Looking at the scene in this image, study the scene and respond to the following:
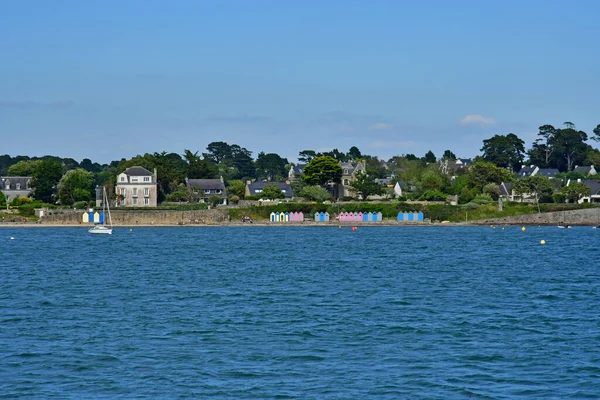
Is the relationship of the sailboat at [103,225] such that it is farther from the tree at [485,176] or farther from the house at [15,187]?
the tree at [485,176]

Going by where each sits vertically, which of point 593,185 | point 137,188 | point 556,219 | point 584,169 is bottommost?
point 556,219

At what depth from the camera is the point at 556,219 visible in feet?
374

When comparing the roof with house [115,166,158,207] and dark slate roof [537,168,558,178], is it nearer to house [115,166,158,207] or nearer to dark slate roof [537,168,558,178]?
dark slate roof [537,168,558,178]

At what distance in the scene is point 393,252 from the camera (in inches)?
2591

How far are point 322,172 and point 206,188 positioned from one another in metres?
17.6

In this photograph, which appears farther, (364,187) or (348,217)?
(364,187)

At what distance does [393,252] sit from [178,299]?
31566 mm

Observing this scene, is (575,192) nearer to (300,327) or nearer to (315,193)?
(315,193)

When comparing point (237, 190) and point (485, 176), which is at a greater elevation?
point (485, 176)

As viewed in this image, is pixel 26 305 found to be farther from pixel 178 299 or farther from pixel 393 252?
pixel 393 252

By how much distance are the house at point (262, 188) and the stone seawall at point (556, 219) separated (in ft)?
110

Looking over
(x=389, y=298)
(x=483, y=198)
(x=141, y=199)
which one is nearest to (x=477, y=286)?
(x=389, y=298)

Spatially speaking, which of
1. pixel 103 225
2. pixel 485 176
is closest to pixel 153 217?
pixel 103 225

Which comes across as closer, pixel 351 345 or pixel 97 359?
pixel 97 359
